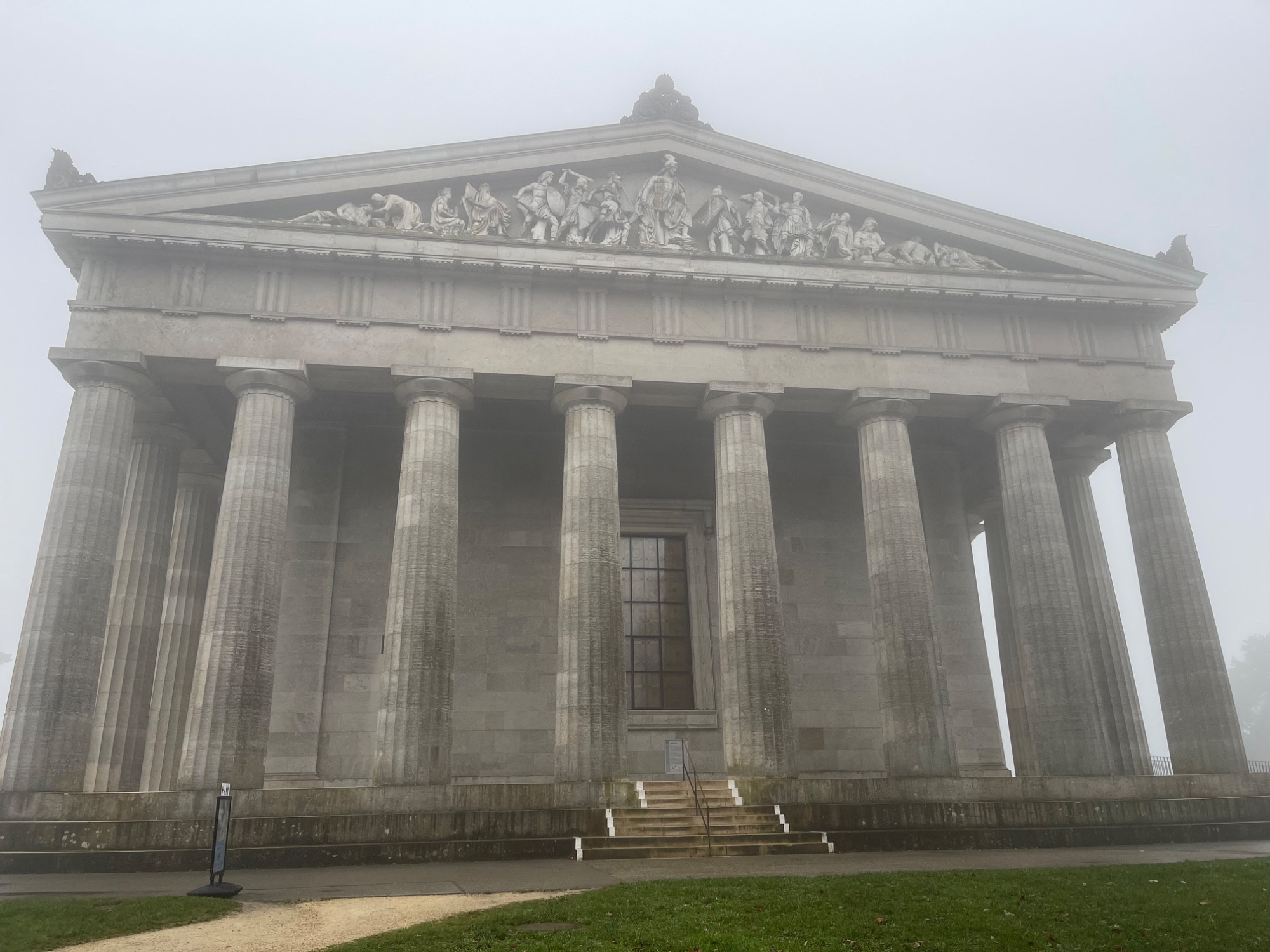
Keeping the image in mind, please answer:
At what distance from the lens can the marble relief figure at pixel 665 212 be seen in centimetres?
2797

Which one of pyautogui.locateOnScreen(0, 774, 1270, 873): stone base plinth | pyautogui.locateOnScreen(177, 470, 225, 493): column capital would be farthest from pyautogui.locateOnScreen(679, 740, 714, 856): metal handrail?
pyautogui.locateOnScreen(177, 470, 225, 493): column capital

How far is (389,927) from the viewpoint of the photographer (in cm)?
1156

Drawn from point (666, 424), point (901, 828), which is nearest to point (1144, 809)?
point (901, 828)

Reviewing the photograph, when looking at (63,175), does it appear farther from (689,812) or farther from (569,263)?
(689,812)

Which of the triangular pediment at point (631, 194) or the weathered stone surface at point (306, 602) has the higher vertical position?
the triangular pediment at point (631, 194)

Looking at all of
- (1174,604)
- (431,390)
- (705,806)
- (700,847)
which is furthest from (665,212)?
(1174,604)

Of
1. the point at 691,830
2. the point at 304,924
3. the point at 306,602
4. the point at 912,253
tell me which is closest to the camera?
the point at 304,924

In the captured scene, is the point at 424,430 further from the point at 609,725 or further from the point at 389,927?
the point at 389,927

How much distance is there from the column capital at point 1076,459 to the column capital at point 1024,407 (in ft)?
12.2

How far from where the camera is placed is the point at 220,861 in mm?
14375

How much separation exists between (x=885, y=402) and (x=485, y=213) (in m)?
12.5

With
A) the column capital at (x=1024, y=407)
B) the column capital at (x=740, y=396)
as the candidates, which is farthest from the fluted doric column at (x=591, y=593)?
the column capital at (x=1024, y=407)

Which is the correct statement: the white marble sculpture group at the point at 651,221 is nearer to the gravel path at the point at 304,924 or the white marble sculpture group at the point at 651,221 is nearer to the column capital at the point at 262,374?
the column capital at the point at 262,374

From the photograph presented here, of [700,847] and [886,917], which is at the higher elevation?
[700,847]
